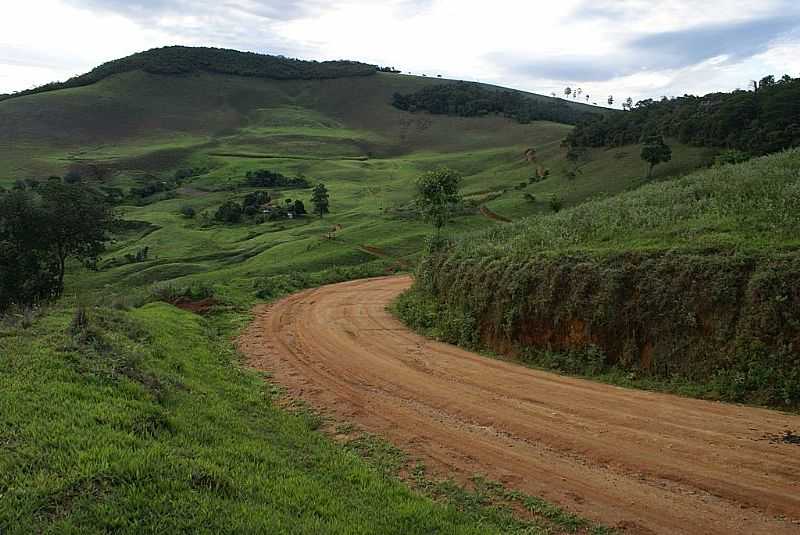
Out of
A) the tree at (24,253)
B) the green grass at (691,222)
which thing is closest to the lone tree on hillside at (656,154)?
the green grass at (691,222)

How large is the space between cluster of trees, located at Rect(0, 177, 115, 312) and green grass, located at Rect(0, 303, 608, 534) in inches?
914

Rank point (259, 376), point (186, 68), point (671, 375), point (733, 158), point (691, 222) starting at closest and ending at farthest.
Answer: point (671, 375)
point (259, 376)
point (691, 222)
point (733, 158)
point (186, 68)

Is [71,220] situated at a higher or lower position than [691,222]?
lower

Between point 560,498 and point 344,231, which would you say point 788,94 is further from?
point 560,498

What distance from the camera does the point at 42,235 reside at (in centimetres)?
3394

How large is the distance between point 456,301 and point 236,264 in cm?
3007

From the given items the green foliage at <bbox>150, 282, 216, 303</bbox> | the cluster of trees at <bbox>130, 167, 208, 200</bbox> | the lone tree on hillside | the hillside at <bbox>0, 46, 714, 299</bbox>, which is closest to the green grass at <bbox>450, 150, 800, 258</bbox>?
the green foliage at <bbox>150, 282, 216, 303</bbox>

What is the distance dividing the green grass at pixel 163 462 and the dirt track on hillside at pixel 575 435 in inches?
40.1

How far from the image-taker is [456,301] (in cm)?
1855

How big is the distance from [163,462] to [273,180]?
90378 mm

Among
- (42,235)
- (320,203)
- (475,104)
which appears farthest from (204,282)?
(475,104)

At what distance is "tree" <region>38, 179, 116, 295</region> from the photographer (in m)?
34.6

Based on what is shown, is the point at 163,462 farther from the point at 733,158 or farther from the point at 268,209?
the point at 268,209

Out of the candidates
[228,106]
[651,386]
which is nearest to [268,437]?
[651,386]
